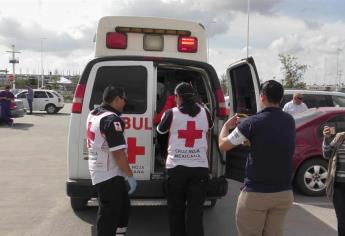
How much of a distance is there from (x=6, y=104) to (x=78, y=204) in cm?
1447

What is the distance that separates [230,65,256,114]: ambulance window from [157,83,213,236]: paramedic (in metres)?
1.50

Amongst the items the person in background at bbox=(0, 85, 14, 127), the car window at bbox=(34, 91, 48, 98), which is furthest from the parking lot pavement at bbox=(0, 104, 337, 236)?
the car window at bbox=(34, 91, 48, 98)

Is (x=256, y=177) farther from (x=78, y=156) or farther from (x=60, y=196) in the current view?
(x=60, y=196)

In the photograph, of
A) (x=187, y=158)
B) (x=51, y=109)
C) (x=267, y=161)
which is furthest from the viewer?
(x=51, y=109)

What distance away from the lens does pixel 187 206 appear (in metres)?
4.63

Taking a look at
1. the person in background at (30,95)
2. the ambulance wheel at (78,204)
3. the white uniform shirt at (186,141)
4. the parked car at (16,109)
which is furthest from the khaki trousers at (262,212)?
the person in background at (30,95)

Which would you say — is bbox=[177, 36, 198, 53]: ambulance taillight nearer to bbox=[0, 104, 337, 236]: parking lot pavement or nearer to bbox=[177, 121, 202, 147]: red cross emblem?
bbox=[177, 121, 202, 147]: red cross emblem

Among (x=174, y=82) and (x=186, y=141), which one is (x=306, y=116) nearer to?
(x=174, y=82)

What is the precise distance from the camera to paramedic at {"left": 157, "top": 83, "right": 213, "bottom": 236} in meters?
4.54

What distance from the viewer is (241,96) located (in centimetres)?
653

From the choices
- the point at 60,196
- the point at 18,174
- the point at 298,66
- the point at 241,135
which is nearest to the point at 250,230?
the point at 241,135

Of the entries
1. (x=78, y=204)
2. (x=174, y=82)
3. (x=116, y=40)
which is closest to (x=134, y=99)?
(x=116, y=40)

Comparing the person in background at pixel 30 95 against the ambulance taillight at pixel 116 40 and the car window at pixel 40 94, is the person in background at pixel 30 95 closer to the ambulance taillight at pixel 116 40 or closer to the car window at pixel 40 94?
the car window at pixel 40 94

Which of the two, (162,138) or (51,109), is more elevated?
(162,138)
